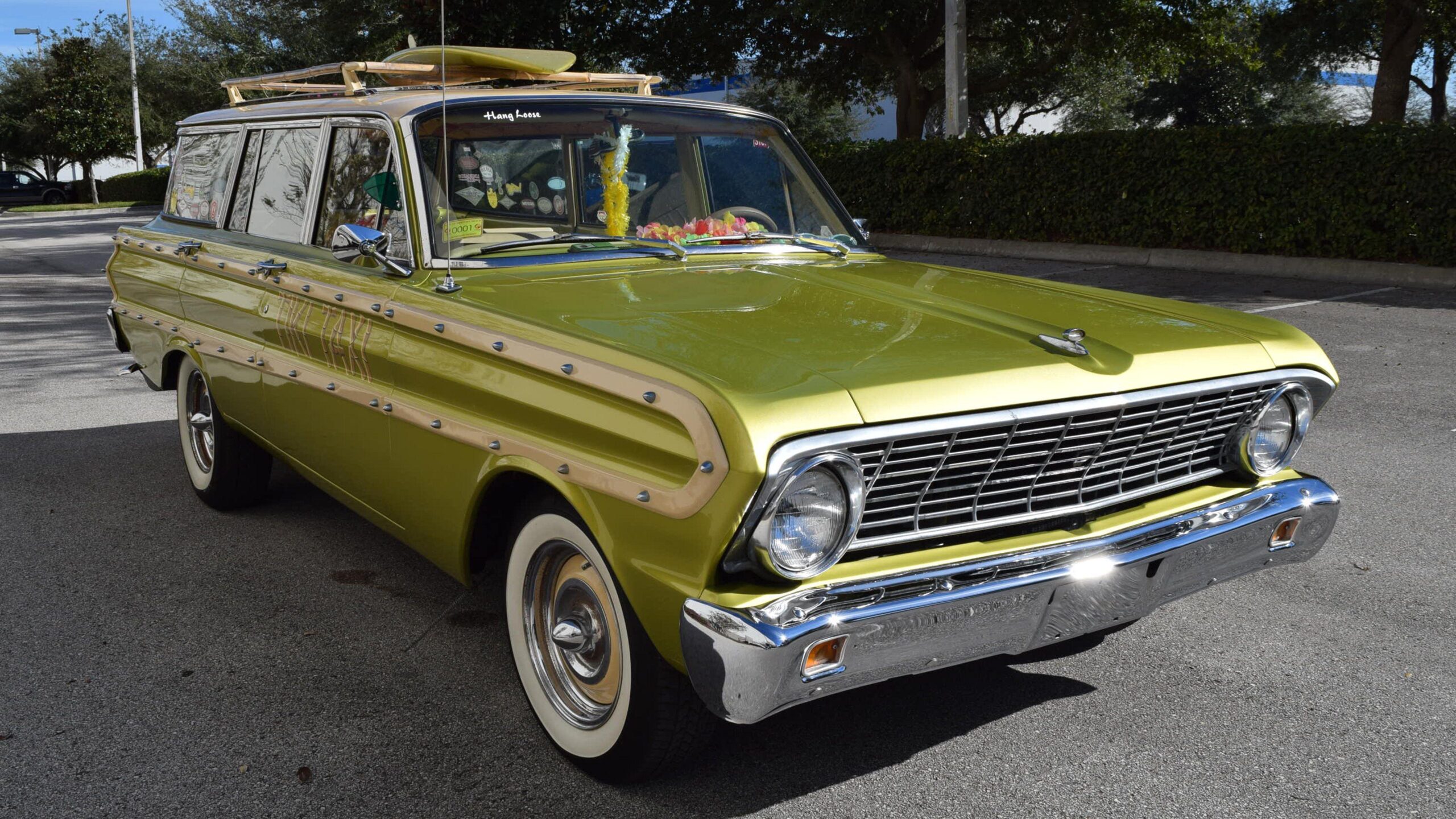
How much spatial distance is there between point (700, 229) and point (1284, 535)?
7.02 feet

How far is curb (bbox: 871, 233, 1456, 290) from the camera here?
1221cm

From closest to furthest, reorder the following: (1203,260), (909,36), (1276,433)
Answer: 1. (1276,433)
2. (1203,260)
3. (909,36)

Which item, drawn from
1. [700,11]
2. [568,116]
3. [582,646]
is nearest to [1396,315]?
[568,116]

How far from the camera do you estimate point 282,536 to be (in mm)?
5047

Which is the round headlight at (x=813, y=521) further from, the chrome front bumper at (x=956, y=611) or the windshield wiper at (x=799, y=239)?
the windshield wiper at (x=799, y=239)

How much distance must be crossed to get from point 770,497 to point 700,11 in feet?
67.0

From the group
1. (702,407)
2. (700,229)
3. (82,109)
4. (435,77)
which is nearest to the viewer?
(702,407)

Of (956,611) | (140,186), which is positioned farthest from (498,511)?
(140,186)

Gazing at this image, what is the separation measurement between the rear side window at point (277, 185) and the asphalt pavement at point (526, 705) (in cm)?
130

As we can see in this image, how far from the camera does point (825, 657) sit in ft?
8.18

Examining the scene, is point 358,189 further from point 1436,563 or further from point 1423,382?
point 1423,382

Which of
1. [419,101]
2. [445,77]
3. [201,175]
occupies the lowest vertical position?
[201,175]

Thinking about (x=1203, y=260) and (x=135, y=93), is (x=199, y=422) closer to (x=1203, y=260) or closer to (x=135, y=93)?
(x=1203, y=260)

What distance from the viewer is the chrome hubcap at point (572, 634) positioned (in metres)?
3.00
